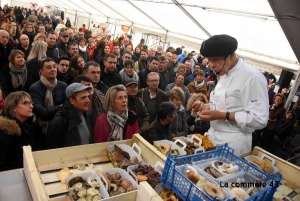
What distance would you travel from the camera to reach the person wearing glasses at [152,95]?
375 centimetres

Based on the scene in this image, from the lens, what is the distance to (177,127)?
11.4 feet

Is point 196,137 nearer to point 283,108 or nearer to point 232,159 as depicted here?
point 232,159

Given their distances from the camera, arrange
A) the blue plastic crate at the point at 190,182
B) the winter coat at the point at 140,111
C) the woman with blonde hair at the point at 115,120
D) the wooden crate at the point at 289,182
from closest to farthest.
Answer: the blue plastic crate at the point at 190,182
the wooden crate at the point at 289,182
the woman with blonde hair at the point at 115,120
the winter coat at the point at 140,111

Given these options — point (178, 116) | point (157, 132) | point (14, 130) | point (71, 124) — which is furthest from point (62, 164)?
point (178, 116)

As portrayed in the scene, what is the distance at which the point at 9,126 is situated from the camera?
201 cm

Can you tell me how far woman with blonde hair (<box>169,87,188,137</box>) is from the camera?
3.39 meters

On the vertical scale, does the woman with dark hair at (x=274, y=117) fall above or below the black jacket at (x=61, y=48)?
below

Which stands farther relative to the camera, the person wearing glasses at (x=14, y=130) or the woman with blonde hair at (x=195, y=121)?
the woman with blonde hair at (x=195, y=121)

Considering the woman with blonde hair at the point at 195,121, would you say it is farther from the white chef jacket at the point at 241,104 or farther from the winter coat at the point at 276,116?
the winter coat at the point at 276,116

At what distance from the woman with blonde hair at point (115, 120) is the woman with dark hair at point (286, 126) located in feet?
12.8

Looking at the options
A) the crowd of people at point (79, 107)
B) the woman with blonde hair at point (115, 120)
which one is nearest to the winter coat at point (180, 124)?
the crowd of people at point (79, 107)

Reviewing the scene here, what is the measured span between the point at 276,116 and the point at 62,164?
15.1ft

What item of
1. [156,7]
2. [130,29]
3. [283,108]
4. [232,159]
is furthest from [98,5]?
[232,159]

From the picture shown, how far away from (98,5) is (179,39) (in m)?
5.97
